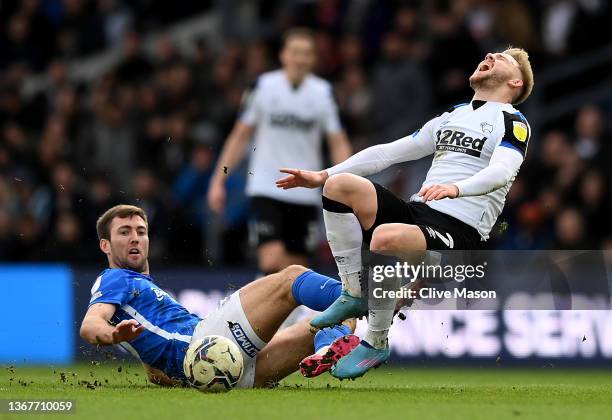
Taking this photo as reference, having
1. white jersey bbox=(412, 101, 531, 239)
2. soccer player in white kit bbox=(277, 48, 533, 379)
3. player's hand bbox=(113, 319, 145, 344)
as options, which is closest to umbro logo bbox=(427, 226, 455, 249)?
soccer player in white kit bbox=(277, 48, 533, 379)

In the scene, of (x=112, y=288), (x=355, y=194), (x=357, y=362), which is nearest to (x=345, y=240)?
(x=355, y=194)

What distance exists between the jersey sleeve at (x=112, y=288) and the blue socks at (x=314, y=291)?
0.92 metres

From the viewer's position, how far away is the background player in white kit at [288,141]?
→ 10977 mm

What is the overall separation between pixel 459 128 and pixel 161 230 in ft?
18.2

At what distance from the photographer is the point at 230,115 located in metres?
14.7

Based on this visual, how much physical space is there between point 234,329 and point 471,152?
1.70m

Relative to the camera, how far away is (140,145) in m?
15.7

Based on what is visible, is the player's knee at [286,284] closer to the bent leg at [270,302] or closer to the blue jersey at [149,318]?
the bent leg at [270,302]

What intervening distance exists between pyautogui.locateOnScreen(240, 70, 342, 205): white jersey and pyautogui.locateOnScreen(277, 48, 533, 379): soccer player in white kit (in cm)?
292

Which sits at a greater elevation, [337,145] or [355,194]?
[337,145]

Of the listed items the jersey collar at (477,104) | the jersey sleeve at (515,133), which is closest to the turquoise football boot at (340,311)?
the jersey sleeve at (515,133)

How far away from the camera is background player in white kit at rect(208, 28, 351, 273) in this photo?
36.0ft

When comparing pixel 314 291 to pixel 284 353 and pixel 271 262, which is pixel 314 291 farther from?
pixel 271 262

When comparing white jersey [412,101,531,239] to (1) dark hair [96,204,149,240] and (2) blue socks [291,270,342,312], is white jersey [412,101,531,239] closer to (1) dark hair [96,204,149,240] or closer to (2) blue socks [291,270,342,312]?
(2) blue socks [291,270,342,312]
